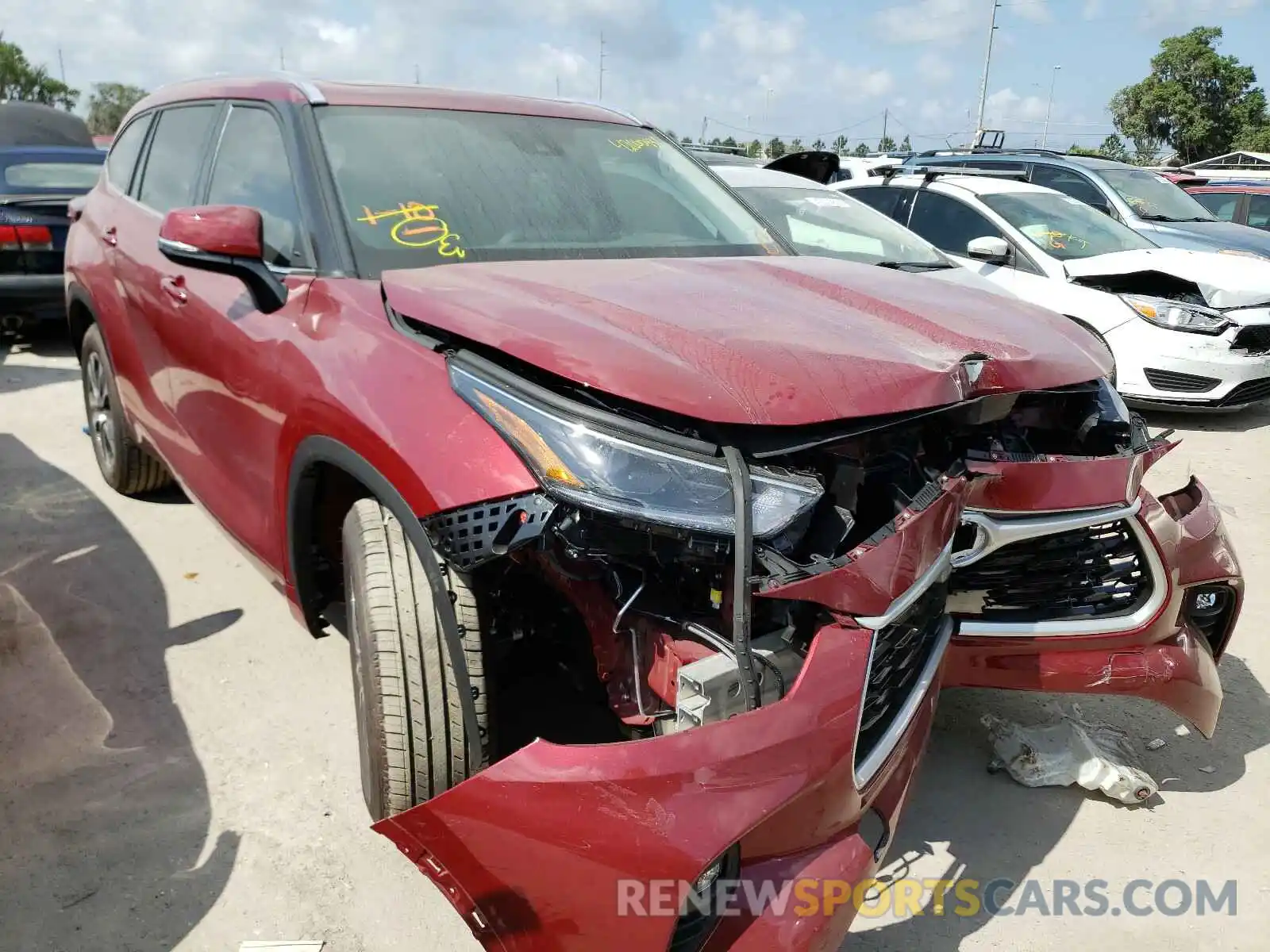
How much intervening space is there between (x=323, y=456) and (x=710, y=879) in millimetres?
1209

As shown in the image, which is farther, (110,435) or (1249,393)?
(1249,393)

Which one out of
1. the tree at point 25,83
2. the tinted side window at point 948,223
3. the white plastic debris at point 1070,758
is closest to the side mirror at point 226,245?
the white plastic debris at point 1070,758

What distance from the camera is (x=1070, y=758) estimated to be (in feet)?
8.71

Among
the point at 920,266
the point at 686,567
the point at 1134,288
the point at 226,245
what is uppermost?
the point at 226,245

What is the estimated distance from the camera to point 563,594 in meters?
1.94

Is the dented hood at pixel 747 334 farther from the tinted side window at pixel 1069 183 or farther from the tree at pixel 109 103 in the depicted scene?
the tree at pixel 109 103

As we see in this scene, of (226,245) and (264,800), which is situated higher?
(226,245)

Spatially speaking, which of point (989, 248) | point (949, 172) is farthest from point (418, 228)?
point (949, 172)

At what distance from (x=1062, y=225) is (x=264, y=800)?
6757 millimetres

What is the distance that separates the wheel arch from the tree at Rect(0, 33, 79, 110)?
59.9 meters

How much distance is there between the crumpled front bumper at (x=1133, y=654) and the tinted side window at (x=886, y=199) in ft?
17.8

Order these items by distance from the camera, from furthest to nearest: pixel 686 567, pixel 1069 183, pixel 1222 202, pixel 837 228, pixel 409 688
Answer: pixel 1222 202 → pixel 1069 183 → pixel 837 228 → pixel 409 688 → pixel 686 567

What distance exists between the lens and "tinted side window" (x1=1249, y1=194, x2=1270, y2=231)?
1184 cm

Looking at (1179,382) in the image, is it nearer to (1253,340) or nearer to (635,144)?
(1253,340)
